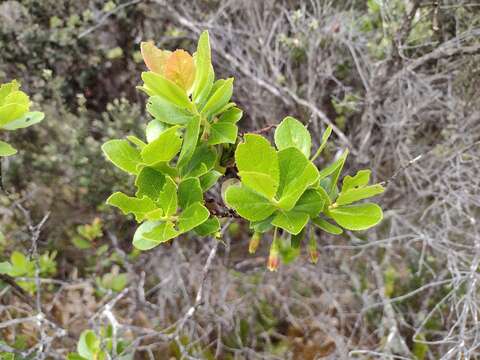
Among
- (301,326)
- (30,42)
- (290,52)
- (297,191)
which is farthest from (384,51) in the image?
(30,42)

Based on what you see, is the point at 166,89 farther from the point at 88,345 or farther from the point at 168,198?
the point at 88,345

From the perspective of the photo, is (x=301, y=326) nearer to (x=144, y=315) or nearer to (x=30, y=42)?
(x=144, y=315)

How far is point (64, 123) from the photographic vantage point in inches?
95.9

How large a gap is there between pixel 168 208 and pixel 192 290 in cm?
172

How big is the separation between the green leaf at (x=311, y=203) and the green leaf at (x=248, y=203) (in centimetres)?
5

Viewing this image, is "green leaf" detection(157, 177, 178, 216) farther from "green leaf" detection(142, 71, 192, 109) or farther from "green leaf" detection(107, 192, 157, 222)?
"green leaf" detection(142, 71, 192, 109)

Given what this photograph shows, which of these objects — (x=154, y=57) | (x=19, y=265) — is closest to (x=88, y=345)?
(x=19, y=265)

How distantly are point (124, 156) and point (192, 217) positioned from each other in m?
0.17

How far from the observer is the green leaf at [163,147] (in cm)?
72

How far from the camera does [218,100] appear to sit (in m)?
0.79

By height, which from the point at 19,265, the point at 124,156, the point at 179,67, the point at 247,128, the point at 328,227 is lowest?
the point at 247,128

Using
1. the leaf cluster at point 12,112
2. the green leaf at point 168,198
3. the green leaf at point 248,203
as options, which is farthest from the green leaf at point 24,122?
the green leaf at point 248,203

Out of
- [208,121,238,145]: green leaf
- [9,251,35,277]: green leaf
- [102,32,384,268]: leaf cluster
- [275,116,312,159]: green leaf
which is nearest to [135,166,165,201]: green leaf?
[102,32,384,268]: leaf cluster

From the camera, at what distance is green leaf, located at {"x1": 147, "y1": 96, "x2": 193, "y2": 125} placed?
778mm
